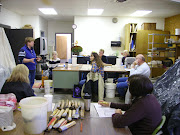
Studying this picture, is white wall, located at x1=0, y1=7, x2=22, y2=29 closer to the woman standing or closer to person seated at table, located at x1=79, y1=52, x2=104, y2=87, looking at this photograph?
the woman standing

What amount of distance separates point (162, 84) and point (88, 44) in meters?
5.94

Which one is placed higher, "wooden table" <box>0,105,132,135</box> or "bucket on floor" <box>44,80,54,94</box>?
"wooden table" <box>0,105,132,135</box>

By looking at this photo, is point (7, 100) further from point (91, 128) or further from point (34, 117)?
point (91, 128)

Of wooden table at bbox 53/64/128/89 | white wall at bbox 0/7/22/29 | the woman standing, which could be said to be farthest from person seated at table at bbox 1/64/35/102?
white wall at bbox 0/7/22/29

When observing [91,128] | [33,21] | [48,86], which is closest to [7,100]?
[91,128]

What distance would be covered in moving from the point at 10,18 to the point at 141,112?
6.77 metres

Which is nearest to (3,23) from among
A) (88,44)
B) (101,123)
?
(88,44)

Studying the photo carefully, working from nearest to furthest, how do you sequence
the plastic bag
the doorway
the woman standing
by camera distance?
the plastic bag → the woman standing → the doorway

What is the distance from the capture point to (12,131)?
48.5 inches

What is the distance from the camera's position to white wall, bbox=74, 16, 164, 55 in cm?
778

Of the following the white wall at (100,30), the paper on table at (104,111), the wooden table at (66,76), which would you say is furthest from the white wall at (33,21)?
the paper on table at (104,111)

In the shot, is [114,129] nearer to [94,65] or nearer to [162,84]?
[162,84]

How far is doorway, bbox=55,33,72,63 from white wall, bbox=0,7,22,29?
3123mm

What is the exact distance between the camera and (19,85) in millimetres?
2031
